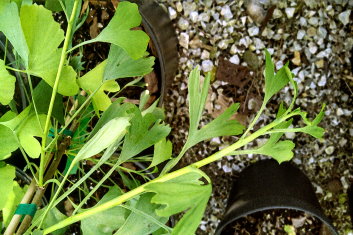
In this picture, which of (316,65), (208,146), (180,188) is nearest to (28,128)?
(180,188)

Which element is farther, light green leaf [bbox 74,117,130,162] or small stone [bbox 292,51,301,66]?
small stone [bbox 292,51,301,66]

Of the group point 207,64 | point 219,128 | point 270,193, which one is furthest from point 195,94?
point 207,64

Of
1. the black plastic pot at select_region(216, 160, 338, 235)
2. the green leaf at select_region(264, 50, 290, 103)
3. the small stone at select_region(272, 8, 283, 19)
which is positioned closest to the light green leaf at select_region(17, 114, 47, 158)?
the green leaf at select_region(264, 50, 290, 103)

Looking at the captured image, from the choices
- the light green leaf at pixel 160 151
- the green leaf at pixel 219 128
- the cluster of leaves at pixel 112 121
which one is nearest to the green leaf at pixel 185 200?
the cluster of leaves at pixel 112 121

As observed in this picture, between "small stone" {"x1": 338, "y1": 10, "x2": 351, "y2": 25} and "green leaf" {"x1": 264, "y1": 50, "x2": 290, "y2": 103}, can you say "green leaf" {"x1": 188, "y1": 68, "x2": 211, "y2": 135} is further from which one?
"small stone" {"x1": 338, "y1": 10, "x2": 351, "y2": 25}

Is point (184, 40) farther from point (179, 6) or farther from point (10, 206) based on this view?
point (10, 206)

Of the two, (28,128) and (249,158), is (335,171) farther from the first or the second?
(28,128)
